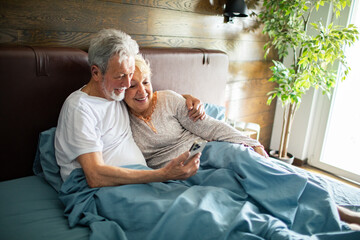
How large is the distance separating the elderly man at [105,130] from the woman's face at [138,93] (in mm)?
69

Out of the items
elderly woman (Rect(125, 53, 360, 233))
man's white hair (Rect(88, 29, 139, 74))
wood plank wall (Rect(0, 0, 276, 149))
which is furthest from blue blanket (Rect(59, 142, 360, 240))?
wood plank wall (Rect(0, 0, 276, 149))

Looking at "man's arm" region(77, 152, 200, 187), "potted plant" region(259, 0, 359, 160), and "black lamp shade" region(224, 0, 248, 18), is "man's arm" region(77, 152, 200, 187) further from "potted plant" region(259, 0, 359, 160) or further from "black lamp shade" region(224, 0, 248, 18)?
"potted plant" region(259, 0, 359, 160)

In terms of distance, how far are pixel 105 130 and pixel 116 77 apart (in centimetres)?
26

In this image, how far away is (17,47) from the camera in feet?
4.01

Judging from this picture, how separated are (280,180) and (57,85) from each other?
1099mm

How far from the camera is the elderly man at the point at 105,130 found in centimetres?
113

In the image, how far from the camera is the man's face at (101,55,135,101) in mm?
1229

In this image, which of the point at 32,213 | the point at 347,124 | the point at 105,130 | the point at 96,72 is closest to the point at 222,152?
the point at 105,130

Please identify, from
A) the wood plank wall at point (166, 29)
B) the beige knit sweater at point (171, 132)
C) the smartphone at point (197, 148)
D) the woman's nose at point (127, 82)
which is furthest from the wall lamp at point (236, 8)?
the smartphone at point (197, 148)

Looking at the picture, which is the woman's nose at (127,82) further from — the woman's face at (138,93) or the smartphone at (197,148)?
the smartphone at (197,148)

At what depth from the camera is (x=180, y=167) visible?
3.69 feet

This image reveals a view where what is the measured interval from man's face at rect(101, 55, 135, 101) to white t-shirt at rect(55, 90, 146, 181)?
6 cm

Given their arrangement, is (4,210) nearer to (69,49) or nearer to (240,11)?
(69,49)

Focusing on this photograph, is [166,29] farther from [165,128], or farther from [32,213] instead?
[32,213]
